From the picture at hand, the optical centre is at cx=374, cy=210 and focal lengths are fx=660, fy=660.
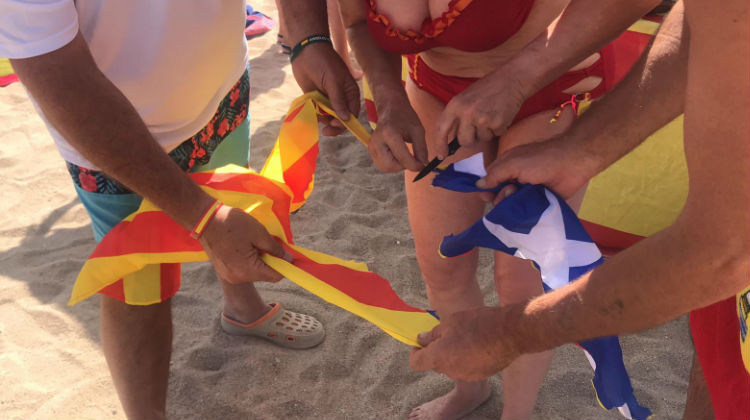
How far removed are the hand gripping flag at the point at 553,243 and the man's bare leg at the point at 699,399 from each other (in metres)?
0.48

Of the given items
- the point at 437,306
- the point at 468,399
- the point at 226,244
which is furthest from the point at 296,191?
the point at 468,399

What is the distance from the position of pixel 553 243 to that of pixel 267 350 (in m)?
1.54

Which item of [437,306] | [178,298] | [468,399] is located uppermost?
[437,306]

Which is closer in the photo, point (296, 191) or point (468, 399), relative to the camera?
point (296, 191)

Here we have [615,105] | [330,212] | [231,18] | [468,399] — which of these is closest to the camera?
[615,105]

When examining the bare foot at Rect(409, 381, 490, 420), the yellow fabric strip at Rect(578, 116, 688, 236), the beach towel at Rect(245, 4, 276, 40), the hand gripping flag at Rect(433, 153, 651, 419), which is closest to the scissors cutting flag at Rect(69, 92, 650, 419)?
the hand gripping flag at Rect(433, 153, 651, 419)

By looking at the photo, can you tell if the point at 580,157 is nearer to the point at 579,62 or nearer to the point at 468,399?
the point at 579,62

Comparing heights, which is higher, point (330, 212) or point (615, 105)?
point (615, 105)

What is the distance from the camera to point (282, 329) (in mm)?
2740

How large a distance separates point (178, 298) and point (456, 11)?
197cm

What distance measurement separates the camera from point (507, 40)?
5.84 feet

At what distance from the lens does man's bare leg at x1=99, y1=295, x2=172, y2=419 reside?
1956mm

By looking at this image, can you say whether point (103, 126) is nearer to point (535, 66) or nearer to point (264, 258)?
point (264, 258)

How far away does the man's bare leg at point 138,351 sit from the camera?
1956 millimetres
